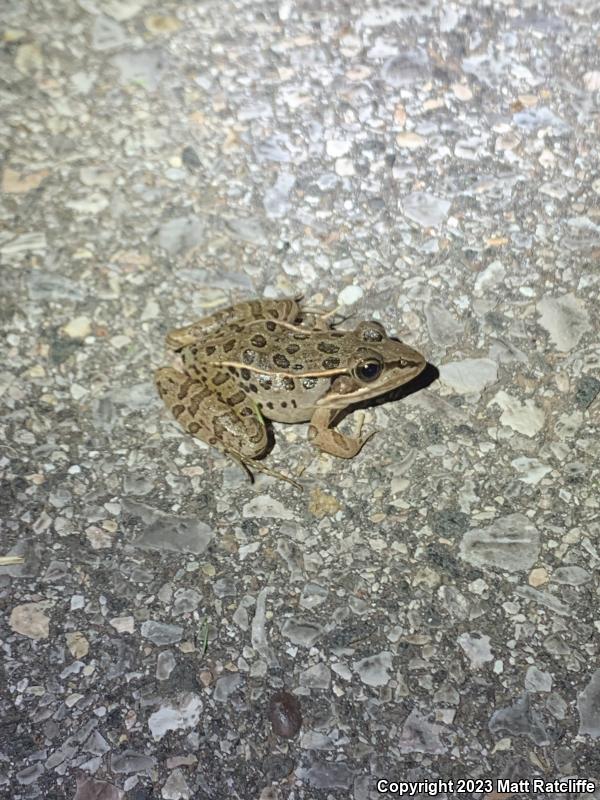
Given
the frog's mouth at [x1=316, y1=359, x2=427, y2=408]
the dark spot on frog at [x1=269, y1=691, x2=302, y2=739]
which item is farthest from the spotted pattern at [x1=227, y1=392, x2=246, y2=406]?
the dark spot on frog at [x1=269, y1=691, x2=302, y2=739]

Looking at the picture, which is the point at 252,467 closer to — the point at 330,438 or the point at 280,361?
the point at 330,438

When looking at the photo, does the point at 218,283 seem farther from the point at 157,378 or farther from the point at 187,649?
the point at 187,649

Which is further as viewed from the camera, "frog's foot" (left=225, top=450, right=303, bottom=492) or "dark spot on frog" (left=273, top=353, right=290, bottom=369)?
"dark spot on frog" (left=273, top=353, right=290, bottom=369)

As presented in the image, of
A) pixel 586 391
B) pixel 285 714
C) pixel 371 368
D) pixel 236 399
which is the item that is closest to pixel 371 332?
pixel 371 368

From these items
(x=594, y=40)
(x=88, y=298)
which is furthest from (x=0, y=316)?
(x=594, y=40)

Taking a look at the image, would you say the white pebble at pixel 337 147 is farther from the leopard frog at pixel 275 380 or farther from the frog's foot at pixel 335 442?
the frog's foot at pixel 335 442

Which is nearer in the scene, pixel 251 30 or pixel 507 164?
pixel 507 164

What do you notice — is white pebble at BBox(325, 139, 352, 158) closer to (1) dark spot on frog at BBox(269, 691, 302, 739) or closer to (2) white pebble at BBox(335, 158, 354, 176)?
(2) white pebble at BBox(335, 158, 354, 176)
